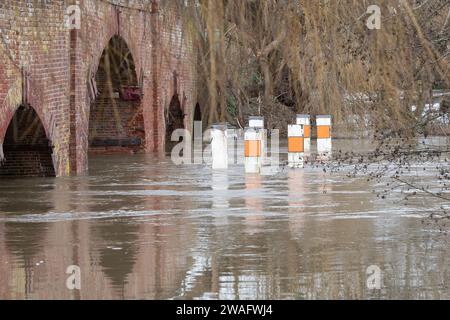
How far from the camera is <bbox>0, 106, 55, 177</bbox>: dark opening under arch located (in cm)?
2275

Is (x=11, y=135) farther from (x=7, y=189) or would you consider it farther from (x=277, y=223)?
(x=277, y=223)

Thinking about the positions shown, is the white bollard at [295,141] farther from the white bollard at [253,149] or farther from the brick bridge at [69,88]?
the brick bridge at [69,88]

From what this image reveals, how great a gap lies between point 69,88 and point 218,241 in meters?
11.4

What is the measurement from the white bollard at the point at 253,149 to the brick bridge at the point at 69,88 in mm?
1777

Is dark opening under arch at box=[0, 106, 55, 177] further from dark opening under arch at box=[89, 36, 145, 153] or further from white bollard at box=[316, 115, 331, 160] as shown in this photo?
dark opening under arch at box=[89, 36, 145, 153]

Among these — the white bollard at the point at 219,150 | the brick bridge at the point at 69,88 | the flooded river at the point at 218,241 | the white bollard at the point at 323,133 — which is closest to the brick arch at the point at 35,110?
the brick bridge at the point at 69,88

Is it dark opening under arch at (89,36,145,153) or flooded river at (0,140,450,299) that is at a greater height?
dark opening under arch at (89,36,145,153)

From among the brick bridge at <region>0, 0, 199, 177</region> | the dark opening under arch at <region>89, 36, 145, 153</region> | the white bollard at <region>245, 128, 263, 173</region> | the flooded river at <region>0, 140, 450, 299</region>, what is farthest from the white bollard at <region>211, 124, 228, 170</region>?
the dark opening under arch at <region>89, 36, 145, 153</region>

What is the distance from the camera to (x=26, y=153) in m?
23.1

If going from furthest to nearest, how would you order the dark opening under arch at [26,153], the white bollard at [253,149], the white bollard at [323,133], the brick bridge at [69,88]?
the white bollard at [323,133], the dark opening under arch at [26,153], the white bollard at [253,149], the brick bridge at [69,88]

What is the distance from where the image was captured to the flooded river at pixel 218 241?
10.4 meters

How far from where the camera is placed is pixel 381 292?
33.1ft

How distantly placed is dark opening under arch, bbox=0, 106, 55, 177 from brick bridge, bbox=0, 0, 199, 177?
2 cm

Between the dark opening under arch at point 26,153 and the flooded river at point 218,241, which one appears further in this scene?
the dark opening under arch at point 26,153
